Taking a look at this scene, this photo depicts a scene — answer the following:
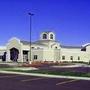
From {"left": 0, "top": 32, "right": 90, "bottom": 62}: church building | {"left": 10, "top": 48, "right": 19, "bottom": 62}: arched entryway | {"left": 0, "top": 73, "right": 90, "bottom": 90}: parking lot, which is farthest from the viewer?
{"left": 10, "top": 48, "right": 19, "bottom": 62}: arched entryway

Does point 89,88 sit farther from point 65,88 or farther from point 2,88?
point 2,88

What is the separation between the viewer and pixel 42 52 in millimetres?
85312

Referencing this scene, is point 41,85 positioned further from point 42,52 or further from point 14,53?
point 14,53

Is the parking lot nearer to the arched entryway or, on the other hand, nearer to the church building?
the church building

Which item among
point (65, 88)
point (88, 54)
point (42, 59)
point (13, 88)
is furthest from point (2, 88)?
point (88, 54)

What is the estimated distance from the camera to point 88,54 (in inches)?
3836

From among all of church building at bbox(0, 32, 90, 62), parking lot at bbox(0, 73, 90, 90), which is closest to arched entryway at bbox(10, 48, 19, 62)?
church building at bbox(0, 32, 90, 62)

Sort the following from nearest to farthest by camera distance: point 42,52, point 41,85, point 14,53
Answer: point 41,85
point 42,52
point 14,53

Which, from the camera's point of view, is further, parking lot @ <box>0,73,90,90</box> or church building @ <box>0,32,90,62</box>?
church building @ <box>0,32,90,62</box>

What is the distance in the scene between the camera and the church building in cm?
8672

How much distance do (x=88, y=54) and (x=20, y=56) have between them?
2181cm

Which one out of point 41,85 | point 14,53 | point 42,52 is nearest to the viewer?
point 41,85

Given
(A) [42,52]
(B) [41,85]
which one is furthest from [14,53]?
(B) [41,85]

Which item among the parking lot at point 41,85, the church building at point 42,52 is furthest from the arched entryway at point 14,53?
the parking lot at point 41,85
